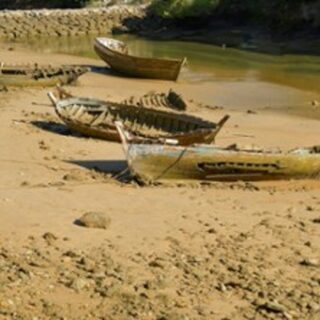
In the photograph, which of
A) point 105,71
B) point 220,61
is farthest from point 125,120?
point 220,61

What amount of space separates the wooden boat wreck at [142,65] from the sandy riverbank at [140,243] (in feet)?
34.4

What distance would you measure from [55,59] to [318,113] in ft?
43.2

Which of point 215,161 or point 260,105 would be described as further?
point 260,105

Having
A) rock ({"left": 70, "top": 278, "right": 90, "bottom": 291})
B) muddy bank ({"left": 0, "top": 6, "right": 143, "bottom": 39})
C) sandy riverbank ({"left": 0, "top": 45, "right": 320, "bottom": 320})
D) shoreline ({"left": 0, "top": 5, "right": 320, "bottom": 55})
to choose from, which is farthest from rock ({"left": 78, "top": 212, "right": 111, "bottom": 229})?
muddy bank ({"left": 0, "top": 6, "right": 143, "bottom": 39})

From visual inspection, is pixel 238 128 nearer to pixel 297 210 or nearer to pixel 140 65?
pixel 297 210

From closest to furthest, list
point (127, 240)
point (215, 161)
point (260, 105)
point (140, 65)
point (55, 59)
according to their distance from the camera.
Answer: point (127, 240) → point (215, 161) → point (260, 105) → point (140, 65) → point (55, 59)

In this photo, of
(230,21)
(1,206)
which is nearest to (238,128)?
(1,206)

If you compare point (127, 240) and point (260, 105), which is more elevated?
point (127, 240)

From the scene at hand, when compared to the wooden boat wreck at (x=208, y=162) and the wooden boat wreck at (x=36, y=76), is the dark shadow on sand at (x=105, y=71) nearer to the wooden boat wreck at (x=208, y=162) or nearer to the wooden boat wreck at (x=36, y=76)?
the wooden boat wreck at (x=36, y=76)

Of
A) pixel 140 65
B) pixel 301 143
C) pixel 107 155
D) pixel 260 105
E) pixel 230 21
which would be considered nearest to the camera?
pixel 107 155

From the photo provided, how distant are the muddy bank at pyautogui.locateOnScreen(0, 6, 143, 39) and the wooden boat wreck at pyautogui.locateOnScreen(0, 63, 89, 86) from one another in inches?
643

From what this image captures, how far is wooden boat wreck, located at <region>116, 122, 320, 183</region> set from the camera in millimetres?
12328

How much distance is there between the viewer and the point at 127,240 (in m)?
9.80

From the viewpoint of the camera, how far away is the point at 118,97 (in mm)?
22312
